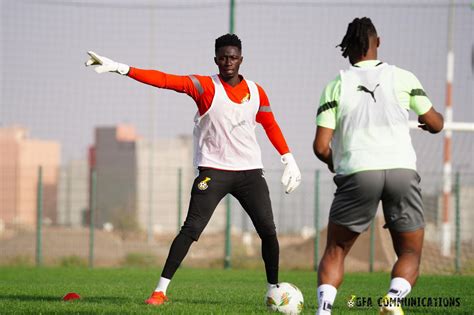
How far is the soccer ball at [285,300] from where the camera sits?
26.9ft

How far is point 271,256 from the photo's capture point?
913 cm

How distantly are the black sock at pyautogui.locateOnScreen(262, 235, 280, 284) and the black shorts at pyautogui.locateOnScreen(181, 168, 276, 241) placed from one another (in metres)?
0.08

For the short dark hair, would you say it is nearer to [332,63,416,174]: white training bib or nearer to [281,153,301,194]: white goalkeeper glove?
[281,153,301,194]: white goalkeeper glove

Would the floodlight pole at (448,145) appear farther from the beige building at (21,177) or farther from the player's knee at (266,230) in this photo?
the player's knee at (266,230)

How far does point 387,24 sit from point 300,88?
2.23 m

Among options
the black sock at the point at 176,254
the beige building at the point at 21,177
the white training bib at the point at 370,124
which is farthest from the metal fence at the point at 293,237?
the white training bib at the point at 370,124

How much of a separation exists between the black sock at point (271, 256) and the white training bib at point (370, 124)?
304cm

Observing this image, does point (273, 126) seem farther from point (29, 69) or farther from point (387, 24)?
point (29, 69)

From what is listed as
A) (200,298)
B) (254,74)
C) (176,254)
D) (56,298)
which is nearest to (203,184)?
(176,254)

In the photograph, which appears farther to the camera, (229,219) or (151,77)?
(229,219)

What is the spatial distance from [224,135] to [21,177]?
65.6ft

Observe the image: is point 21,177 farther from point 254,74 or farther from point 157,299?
point 157,299

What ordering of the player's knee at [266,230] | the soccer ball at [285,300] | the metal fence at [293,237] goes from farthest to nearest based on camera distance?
the metal fence at [293,237]
the player's knee at [266,230]
the soccer ball at [285,300]

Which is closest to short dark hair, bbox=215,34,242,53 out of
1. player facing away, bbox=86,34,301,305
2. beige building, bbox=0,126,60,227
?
player facing away, bbox=86,34,301,305
